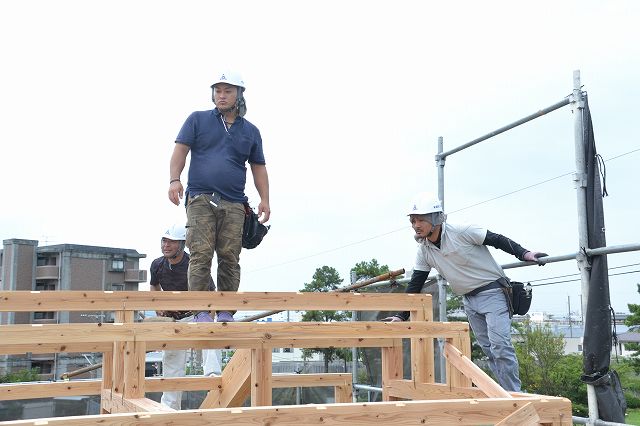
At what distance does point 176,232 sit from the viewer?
7.34m

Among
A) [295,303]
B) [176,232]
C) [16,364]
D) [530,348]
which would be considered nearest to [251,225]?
[295,303]

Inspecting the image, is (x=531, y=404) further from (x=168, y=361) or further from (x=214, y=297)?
(x=168, y=361)

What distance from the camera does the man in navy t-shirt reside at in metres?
5.77

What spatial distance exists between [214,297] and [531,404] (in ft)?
7.61

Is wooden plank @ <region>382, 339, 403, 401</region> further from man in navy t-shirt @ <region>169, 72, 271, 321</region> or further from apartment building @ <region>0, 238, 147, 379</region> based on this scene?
apartment building @ <region>0, 238, 147, 379</region>

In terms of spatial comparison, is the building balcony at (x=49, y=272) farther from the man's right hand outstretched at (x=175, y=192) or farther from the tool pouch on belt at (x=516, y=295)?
the tool pouch on belt at (x=516, y=295)

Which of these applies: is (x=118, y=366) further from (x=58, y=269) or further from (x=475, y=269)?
(x=58, y=269)

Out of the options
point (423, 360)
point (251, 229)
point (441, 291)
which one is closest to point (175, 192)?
point (251, 229)

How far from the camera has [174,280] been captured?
745 centimetres

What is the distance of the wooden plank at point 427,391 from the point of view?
4.93 meters

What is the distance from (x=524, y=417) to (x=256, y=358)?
1956 millimetres

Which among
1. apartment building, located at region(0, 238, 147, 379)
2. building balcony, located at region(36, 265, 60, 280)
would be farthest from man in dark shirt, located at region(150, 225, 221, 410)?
building balcony, located at region(36, 265, 60, 280)

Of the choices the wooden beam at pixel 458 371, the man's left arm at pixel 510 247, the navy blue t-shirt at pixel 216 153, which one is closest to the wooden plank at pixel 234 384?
the navy blue t-shirt at pixel 216 153

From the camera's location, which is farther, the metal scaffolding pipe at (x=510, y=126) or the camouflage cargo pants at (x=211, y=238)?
the metal scaffolding pipe at (x=510, y=126)
